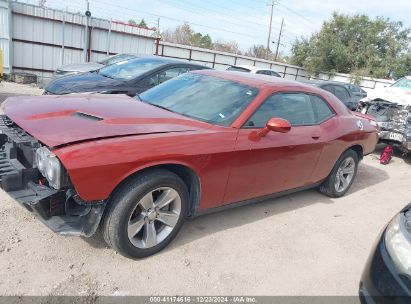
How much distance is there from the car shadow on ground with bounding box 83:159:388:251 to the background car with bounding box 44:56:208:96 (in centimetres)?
350

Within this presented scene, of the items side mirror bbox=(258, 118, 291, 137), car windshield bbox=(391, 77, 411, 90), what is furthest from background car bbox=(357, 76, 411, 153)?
side mirror bbox=(258, 118, 291, 137)

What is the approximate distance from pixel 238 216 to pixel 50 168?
2346mm

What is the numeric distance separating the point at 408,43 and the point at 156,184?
131 ft

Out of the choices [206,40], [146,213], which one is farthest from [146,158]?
[206,40]

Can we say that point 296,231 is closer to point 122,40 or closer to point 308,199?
point 308,199

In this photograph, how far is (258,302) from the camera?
3018 millimetres

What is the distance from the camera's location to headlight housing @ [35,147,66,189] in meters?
2.73

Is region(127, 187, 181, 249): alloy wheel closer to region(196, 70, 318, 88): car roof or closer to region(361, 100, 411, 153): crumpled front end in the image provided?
region(196, 70, 318, 88): car roof

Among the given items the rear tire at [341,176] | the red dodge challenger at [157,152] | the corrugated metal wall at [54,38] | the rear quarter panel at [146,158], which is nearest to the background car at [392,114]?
the rear tire at [341,176]

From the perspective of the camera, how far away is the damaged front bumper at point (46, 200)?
2.88m

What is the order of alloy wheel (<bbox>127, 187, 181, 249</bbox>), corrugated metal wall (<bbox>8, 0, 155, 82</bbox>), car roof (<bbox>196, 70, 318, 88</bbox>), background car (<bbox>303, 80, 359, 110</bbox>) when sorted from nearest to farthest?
alloy wheel (<bbox>127, 187, 181, 249</bbox>) < car roof (<bbox>196, 70, 318, 88</bbox>) < background car (<bbox>303, 80, 359, 110</bbox>) < corrugated metal wall (<bbox>8, 0, 155, 82</bbox>)

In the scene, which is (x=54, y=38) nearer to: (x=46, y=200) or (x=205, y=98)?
(x=205, y=98)

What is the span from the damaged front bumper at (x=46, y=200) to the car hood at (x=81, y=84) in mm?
3905

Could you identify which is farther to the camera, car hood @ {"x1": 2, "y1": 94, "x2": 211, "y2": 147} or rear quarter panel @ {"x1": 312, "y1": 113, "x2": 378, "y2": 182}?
rear quarter panel @ {"x1": 312, "y1": 113, "x2": 378, "y2": 182}
